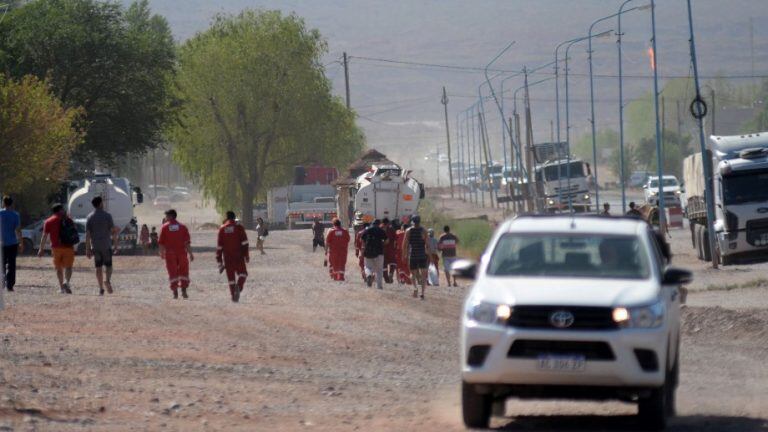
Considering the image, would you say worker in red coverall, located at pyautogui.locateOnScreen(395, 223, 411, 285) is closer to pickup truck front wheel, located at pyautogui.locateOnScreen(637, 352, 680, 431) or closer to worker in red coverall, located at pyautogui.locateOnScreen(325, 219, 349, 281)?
worker in red coverall, located at pyautogui.locateOnScreen(325, 219, 349, 281)

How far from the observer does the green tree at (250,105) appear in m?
75.3

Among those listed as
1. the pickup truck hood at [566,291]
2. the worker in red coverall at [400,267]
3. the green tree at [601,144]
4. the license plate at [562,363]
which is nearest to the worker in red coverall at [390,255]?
the worker in red coverall at [400,267]

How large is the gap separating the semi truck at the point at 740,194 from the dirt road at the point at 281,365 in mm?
6840

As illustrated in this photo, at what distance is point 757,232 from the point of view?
36.0 m

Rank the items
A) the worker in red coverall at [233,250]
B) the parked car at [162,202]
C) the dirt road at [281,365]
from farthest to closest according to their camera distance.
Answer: the parked car at [162,202] < the worker in red coverall at [233,250] < the dirt road at [281,365]

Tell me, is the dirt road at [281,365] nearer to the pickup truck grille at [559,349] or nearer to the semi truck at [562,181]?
the pickup truck grille at [559,349]

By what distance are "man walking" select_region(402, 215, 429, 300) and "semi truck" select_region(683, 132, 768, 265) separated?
9.74m

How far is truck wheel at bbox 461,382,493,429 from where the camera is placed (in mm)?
11570

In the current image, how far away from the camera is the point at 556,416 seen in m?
12.8

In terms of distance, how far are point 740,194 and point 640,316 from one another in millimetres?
25976

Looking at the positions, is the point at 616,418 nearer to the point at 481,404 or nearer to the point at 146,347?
the point at 481,404

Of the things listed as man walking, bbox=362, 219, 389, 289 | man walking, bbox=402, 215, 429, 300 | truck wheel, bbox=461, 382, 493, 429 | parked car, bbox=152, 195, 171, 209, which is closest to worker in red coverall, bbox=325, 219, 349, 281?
man walking, bbox=362, 219, 389, 289

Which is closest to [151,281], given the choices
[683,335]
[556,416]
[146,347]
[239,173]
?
[683,335]

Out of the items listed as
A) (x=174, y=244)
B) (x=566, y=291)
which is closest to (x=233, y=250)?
(x=174, y=244)
